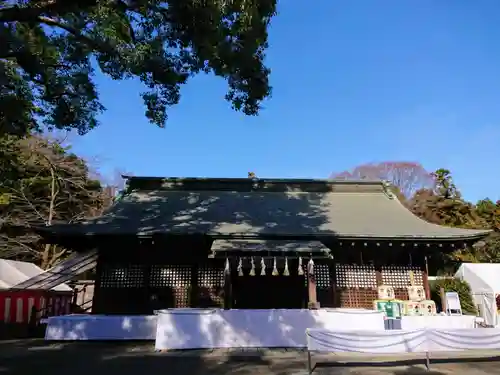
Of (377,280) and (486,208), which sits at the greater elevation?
(486,208)

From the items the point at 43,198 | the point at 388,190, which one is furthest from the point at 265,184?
the point at 43,198

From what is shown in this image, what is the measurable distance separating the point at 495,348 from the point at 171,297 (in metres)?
9.11

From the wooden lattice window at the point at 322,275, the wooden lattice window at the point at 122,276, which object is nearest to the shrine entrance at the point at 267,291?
the wooden lattice window at the point at 322,275

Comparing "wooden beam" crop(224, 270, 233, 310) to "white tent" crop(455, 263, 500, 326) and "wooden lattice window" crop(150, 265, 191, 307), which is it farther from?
"white tent" crop(455, 263, 500, 326)

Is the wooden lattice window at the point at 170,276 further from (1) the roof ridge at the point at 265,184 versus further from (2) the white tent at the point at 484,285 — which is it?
(2) the white tent at the point at 484,285

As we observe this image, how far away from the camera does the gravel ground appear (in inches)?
277

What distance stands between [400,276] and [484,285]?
533 cm

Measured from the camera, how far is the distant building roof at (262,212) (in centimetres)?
1219

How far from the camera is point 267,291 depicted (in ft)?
43.3

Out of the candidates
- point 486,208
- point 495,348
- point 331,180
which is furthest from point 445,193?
point 495,348

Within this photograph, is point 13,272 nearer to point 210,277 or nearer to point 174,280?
point 174,280

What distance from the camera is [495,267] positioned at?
1633 centimetres

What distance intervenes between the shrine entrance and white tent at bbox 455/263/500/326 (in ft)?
24.0

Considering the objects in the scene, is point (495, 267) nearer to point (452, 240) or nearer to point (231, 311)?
point (452, 240)
